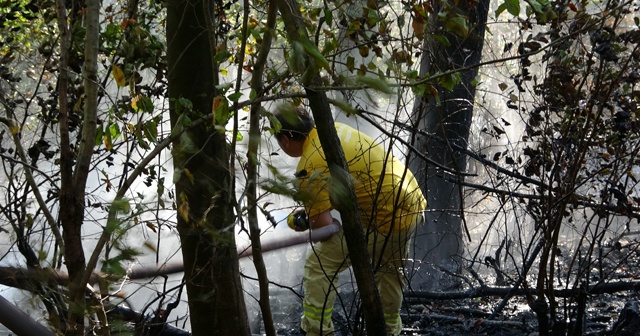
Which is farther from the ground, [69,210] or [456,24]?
[456,24]

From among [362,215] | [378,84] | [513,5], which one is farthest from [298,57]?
[362,215]

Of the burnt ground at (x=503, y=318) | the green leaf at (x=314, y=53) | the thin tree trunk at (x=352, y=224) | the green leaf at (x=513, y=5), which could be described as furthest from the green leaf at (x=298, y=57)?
the burnt ground at (x=503, y=318)

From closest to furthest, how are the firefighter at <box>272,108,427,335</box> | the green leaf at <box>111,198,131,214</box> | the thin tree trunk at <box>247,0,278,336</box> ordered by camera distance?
the green leaf at <box>111,198,131,214</box> < the thin tree trunk at <box>247,0,278,336</box> < the firefighter at <box>272,108,427,335</box>

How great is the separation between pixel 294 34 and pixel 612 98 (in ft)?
9.51

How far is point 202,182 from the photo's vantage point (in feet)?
9.72

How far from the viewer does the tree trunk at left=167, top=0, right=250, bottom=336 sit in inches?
119

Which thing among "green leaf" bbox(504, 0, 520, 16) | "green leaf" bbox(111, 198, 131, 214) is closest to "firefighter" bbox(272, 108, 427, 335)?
"green leaf" bbox(504, 0, 520, 16)

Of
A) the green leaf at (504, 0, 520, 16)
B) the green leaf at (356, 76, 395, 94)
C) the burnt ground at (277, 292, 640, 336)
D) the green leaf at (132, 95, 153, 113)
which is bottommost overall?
the burnt ground at (277, 292, 640, 336)

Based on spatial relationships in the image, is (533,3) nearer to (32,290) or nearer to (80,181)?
(80,181)

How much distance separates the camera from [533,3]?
2750 millimetres

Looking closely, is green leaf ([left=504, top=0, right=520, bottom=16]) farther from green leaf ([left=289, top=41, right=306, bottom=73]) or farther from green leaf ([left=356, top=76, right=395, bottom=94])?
green leaf ([left=289, top=41, right=306, bottom=73])

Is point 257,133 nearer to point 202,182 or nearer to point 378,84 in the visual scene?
point 202,182

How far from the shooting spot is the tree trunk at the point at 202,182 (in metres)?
3.03

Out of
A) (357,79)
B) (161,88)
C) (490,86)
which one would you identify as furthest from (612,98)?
(490,86)
